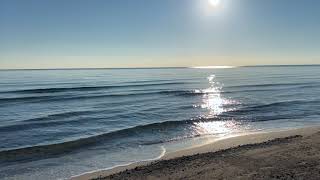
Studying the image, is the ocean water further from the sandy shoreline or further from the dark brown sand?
the dark brown sand

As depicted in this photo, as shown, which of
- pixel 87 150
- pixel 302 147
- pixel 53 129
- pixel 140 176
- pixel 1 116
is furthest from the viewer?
pixel 1 116

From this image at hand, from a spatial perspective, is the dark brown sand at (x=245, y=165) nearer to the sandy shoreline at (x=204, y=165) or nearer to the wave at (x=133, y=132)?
the sandy shoreline at (x=204, y=165)

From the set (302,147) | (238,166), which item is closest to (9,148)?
(238,166)

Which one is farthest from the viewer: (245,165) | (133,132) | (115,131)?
(115,131)

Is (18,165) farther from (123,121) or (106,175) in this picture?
(123,121)

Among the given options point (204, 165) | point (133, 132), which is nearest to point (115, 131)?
point (133, 132)

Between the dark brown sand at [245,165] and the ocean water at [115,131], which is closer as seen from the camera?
the dark brown sand at [245,165]

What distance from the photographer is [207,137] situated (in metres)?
17.8

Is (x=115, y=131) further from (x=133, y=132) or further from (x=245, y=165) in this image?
(x=245, y=165)

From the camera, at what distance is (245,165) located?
425 inches

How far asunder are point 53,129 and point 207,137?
27.0ft

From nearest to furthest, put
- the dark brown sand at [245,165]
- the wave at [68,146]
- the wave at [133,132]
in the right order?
the dark brown sand at [245,165] < the wave at [68,146] < the wave at [133,132]

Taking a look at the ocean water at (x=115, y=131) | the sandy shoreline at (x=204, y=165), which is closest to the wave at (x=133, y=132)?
the ocean water at (x=115, y=131)

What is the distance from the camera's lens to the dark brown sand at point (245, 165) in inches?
382
